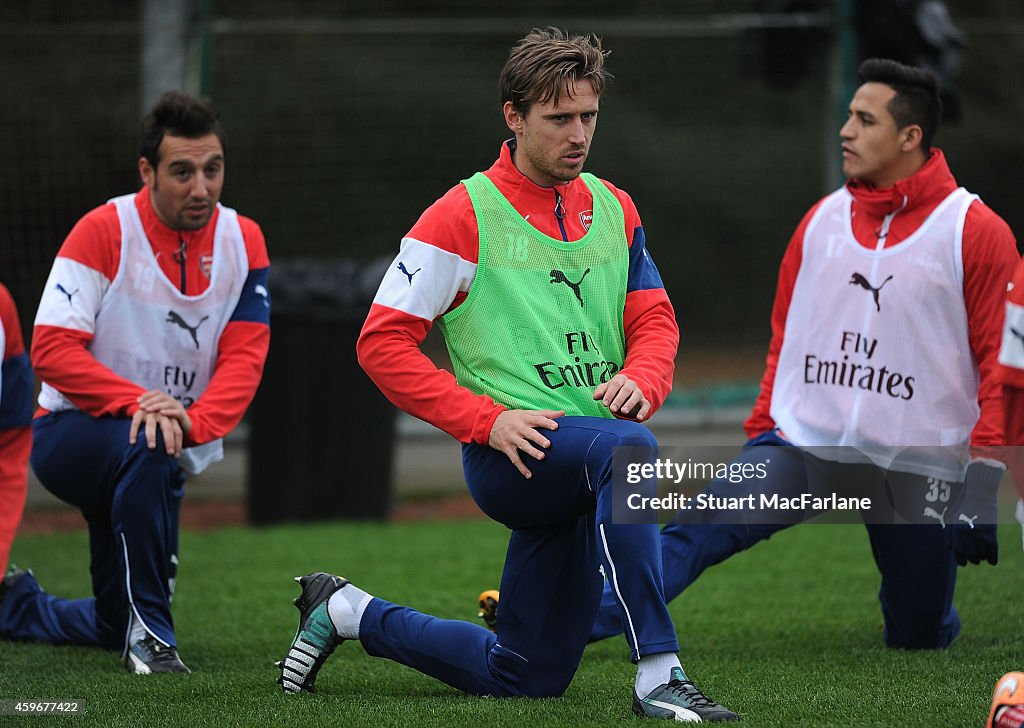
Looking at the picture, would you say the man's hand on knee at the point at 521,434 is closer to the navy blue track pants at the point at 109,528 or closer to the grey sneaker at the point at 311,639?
the grey sneaker at the point at 311,639

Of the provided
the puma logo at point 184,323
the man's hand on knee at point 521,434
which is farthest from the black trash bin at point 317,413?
the man's hand on knee at point 521,434

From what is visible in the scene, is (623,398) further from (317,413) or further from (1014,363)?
(317,413)

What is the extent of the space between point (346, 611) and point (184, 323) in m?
1.42

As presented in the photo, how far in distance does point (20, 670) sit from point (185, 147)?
1.87m

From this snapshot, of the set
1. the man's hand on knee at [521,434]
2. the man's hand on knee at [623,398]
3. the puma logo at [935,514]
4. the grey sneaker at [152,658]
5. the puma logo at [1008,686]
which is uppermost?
the man's hand on knee at [623,398]

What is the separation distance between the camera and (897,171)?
5.21 metres

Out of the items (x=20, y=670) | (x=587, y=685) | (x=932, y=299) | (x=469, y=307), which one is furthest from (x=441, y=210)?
(x=20, y=670)

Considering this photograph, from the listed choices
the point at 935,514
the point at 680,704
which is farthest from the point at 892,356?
the point at 680,704

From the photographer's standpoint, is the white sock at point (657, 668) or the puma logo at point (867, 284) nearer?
the white sock at point (657, 668)

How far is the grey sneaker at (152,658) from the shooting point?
4.75 m

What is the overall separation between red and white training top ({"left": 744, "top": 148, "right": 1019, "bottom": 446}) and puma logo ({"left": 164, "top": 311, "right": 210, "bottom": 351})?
2006 mm

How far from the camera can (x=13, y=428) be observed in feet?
15.2

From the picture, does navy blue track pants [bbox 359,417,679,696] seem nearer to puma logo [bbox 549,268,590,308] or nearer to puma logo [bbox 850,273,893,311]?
puma logo [bbox 549,268,590,308]

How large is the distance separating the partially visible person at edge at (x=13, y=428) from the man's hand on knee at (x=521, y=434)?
5.34ft
